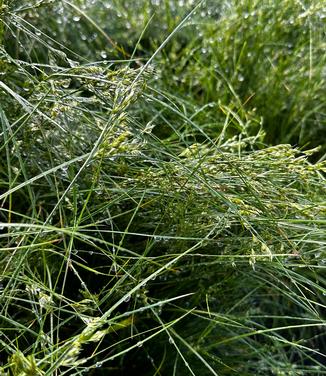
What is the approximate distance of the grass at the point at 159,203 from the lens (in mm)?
890

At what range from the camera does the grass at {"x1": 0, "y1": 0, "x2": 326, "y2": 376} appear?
89cm

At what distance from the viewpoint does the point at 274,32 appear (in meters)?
1.53

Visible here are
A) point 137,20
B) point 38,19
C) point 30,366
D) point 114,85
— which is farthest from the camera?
point 137,20

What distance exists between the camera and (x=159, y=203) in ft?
3.33

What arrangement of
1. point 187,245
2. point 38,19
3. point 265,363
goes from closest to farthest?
1. point 187,245
2. point 265,363
3. point 38,19

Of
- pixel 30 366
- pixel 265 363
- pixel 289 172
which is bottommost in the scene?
pixel 265 363

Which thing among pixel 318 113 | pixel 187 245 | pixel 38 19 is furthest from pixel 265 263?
pixel 38 19

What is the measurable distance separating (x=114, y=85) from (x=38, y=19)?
0.60m

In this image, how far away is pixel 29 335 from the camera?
1058mm

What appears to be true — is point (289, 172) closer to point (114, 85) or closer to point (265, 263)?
point (265, 263)

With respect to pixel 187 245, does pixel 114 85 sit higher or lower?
higher

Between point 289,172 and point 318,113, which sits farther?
point 318,113

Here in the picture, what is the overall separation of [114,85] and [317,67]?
27.3 inches

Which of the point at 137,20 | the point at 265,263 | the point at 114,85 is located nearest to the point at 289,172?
the point at 265,263
